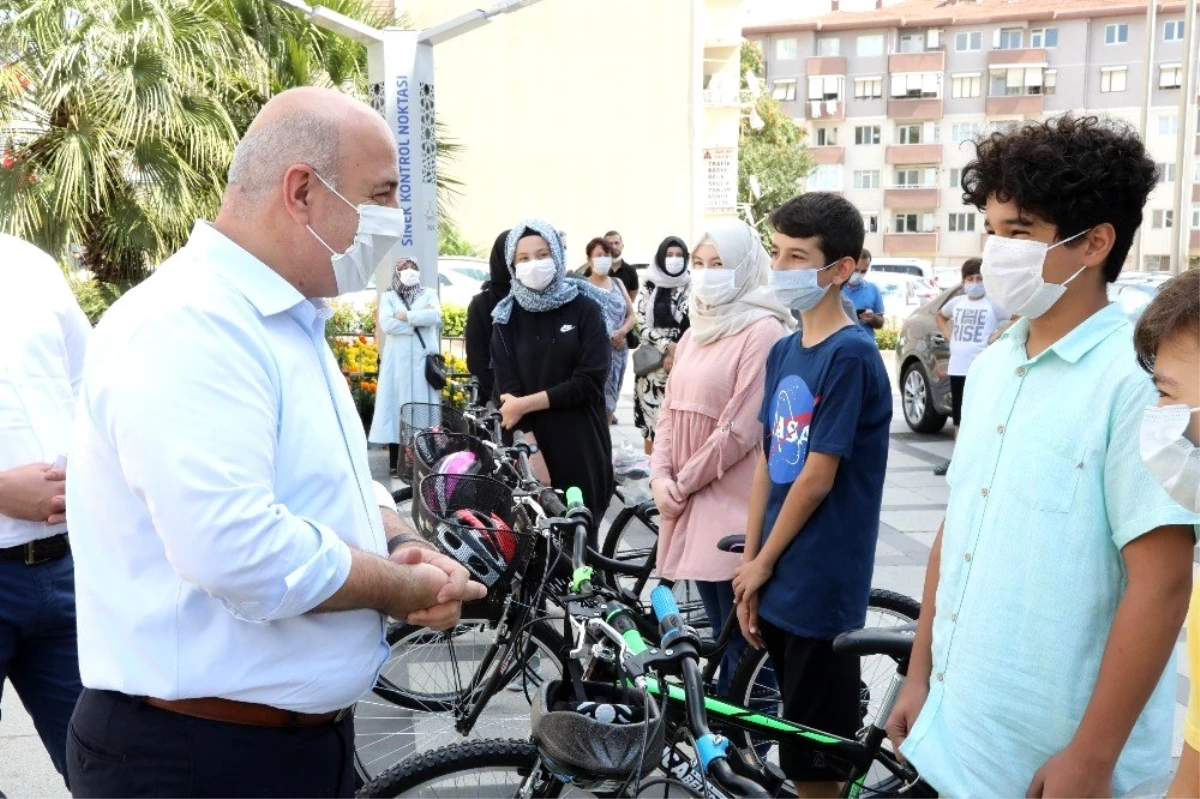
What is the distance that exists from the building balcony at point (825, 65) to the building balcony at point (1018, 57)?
8.25m

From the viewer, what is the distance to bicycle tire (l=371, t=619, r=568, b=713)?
3.73m

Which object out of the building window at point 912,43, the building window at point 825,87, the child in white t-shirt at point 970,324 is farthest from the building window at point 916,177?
the child in white t-shirt at point 970,324

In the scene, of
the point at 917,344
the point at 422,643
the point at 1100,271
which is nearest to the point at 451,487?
the point at 422,643

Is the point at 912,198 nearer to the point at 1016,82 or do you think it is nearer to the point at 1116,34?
the point at 1016,82

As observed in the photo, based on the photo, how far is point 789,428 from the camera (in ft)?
11.0

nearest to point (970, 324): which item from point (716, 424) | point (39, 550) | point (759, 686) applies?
point (716, 424)

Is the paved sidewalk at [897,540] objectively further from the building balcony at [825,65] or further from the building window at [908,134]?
the building balcony at [825,65]

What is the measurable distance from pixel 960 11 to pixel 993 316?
64239mm

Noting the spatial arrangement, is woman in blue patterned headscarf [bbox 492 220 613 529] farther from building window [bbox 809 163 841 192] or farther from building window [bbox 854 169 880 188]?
building window [bbox 854 169 880 188]

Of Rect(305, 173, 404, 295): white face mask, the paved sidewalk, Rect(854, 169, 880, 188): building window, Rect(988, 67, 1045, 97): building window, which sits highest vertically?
Rect(988, 67, 1045, 97): building window

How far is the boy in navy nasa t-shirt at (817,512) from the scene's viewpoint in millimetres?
3191

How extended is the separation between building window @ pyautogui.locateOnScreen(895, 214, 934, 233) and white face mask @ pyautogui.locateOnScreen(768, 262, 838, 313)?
225 ft

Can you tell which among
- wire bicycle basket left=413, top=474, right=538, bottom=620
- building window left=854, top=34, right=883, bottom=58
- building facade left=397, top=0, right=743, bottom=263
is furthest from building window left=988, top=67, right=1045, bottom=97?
wire bicycle basket left=413, top=474, right=538, bottom=620

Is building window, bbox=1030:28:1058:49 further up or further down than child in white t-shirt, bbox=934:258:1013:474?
further up
